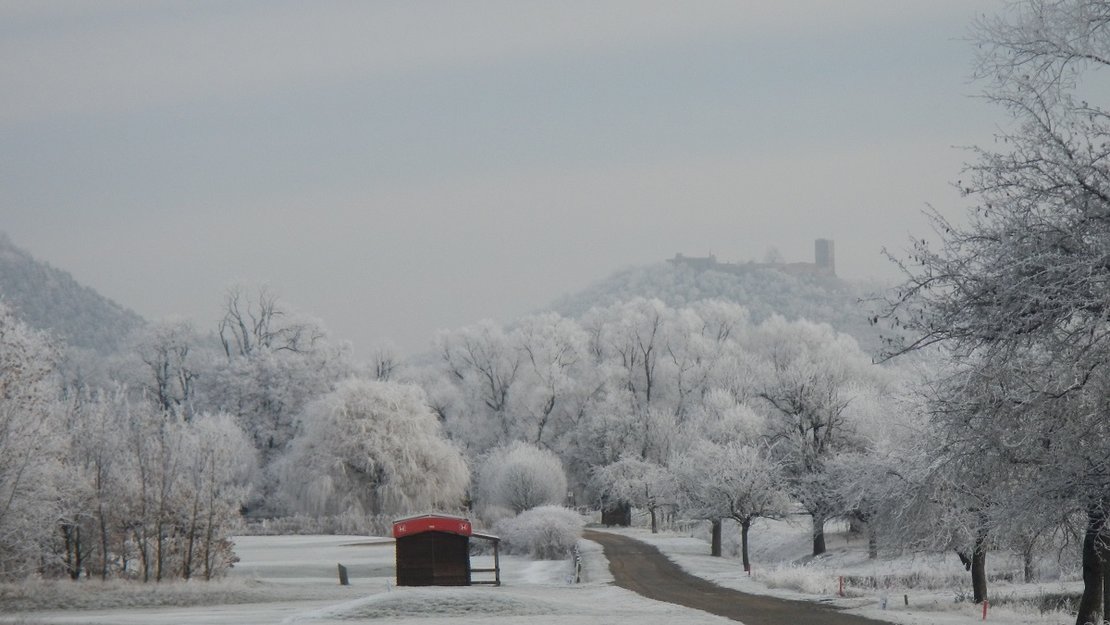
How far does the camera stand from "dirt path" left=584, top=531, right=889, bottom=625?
2978 centimetres

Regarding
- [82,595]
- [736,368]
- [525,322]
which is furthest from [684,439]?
[82,595]

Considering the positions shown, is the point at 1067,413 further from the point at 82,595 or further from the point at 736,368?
the point at 736,368

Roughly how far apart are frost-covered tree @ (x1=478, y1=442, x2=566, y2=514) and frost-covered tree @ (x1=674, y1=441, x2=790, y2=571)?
1655 centimetres

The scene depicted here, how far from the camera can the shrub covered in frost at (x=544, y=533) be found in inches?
2347

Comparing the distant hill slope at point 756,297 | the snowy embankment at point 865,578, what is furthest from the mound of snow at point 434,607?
the distant hill slope at point 756,297

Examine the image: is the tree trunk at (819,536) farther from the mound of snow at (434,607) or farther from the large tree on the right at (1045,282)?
the large tree on the right at (1045,282)

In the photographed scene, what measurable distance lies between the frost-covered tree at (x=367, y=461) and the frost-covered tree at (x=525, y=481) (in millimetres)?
2777

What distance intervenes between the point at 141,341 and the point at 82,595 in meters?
54.6

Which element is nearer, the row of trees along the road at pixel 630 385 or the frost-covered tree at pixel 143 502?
the frost-covered tree at pixel 143 502

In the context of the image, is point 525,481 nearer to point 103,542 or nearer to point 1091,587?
point 103,542

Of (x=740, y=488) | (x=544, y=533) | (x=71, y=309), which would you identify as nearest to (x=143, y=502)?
(x=544, y=533)

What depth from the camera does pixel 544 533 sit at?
2359 inches

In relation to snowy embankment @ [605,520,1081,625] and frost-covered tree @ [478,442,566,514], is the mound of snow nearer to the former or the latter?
snowy embankment @ [605,520,1081,625]

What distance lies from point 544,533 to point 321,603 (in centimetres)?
2592
